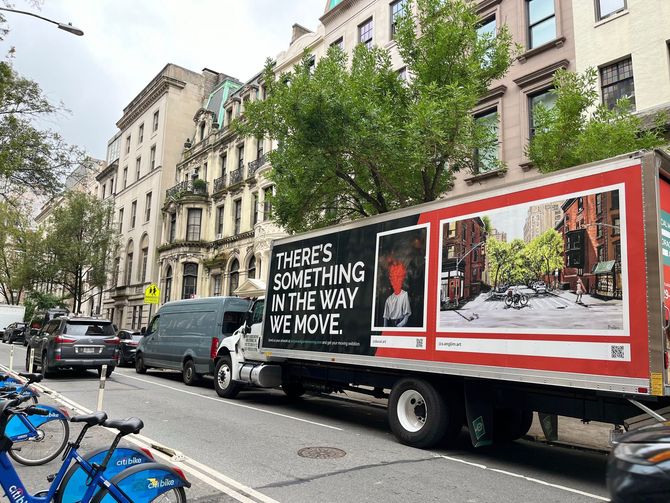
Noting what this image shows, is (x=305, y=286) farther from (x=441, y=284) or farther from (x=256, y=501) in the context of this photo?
(x=256, y=501)

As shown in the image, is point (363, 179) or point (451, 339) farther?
point (363, 179)

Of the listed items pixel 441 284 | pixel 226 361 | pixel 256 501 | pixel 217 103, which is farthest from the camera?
pixel 217 103

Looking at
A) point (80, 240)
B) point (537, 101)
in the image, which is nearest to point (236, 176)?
point (80, 240)

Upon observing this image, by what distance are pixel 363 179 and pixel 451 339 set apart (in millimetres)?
6459

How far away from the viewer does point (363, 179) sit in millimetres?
13086

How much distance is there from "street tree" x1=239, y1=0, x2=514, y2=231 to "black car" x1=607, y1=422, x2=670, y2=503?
8400 millimetres

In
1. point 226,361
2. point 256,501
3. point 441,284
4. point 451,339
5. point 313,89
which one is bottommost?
point 256,501

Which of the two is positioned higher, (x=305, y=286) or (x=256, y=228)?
(x=256, y=228)

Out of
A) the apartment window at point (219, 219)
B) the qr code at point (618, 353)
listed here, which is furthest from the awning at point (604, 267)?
the apartment window at point (219, 219)

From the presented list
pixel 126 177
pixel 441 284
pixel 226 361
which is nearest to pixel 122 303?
pixel 126 177

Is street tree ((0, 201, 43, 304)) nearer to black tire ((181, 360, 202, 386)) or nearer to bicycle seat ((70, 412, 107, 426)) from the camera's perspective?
black tire ((181, 360, 202, 386))

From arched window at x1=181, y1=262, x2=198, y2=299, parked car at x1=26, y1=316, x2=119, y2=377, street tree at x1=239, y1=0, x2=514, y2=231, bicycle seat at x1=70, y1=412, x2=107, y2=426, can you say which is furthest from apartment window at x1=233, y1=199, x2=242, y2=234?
bicycle seat at x1=70, y1=412, x2=107, y2=426

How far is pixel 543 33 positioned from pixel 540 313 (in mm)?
14549

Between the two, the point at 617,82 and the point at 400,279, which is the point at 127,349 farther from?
the point at 617,82
